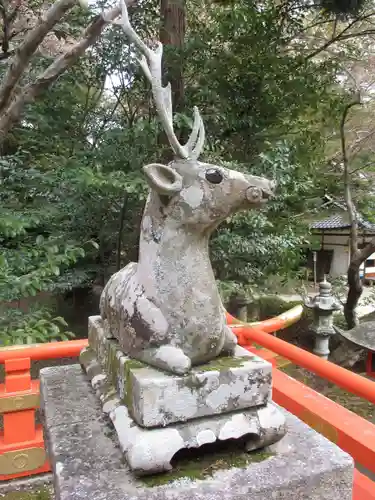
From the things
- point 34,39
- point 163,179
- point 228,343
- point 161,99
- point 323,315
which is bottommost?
point 323,315

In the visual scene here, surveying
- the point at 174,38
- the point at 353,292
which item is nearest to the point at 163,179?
the point at 174,38

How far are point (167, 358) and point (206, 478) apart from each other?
0.28 metres

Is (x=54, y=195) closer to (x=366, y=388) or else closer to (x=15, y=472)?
(x=15, y=472)

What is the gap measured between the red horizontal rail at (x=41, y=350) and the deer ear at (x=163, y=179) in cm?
98

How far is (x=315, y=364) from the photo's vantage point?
5.31 feet

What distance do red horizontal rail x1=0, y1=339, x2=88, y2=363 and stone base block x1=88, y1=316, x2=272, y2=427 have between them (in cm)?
73

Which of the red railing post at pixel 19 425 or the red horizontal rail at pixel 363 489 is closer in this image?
the red horizontal rail at pixel 363 489

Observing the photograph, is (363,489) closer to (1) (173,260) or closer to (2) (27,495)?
(1) (173,260)

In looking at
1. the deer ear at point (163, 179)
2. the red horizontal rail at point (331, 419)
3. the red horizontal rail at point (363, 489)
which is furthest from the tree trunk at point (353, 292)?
the deer ear at point (163, 179)

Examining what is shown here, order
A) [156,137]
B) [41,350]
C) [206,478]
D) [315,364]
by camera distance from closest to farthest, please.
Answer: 1. [206,478]
2. [315,364]
3. [41,350]
4. [156,137]

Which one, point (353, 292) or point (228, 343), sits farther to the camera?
point (353, 292)

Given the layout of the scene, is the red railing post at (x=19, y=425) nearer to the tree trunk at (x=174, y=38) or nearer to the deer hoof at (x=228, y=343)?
the deer hoof at (x=228, y=343)

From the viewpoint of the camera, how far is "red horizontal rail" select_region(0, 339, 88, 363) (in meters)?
1.71

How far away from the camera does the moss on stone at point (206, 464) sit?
943mm
